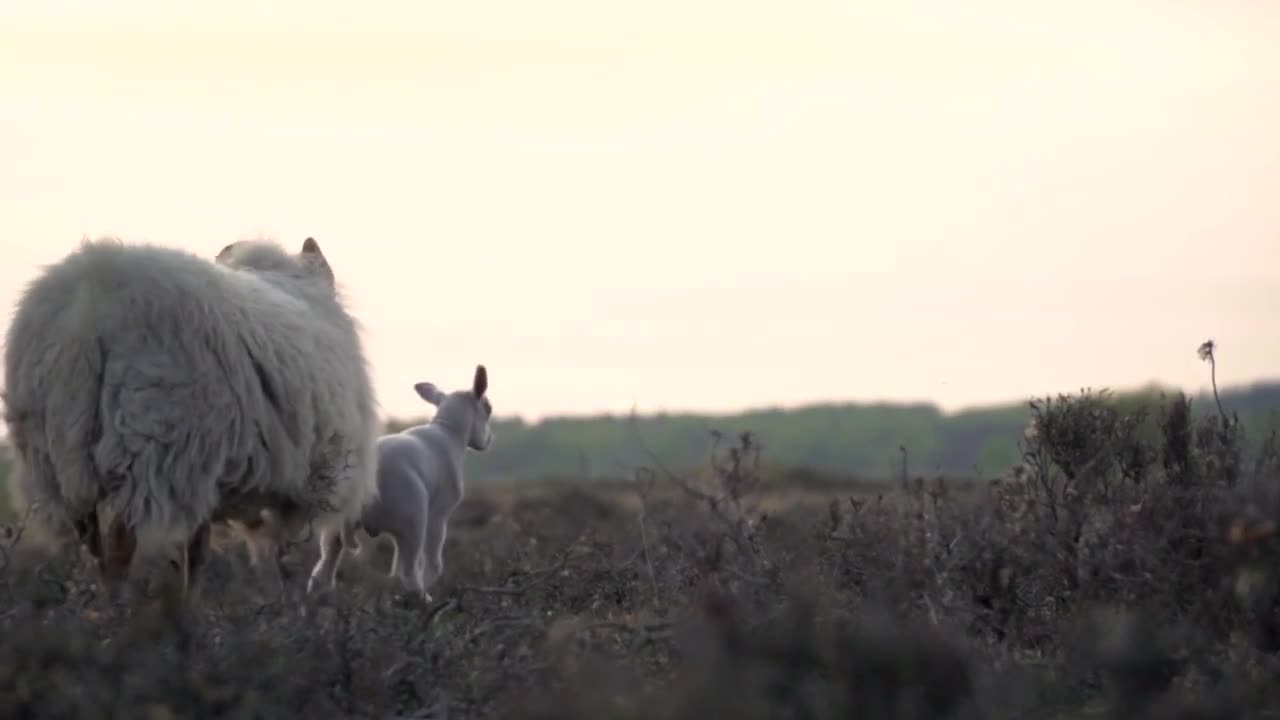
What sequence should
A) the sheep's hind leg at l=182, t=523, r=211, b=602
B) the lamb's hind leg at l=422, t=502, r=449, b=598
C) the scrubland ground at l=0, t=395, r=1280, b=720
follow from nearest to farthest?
the scrubland ground at l=0, t=395, r=1280, b=720 → the sheep's hind leg at l=182, t=523, r=211, b=602 → the lamb's hind leg at l=422, t=502, r=449, b=598

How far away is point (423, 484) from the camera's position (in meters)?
11.6

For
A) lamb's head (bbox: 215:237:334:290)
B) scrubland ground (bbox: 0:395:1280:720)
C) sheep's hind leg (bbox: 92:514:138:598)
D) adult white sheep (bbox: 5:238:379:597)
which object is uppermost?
lamb's head (bbox: 215:237:334:290)

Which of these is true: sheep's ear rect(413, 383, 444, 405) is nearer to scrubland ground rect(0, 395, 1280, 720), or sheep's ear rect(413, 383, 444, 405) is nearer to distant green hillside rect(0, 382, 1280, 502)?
scrubland ground rect(0, 395, 1280, 720)

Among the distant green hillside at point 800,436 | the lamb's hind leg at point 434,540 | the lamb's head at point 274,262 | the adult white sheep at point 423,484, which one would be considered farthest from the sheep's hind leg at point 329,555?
the distant green hillside at point 800,436

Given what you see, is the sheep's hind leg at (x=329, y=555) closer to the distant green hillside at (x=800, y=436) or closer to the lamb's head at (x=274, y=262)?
the lamb's head at (x=274, y=262)

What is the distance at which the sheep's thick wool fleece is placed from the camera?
8.52m

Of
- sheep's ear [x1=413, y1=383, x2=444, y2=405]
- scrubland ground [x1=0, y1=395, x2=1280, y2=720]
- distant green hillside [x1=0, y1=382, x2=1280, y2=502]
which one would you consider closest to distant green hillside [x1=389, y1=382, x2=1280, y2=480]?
distant green hillside [x1=0, y1=382, x2=1280, y2=502]

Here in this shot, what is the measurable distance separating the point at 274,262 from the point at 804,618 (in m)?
6.45

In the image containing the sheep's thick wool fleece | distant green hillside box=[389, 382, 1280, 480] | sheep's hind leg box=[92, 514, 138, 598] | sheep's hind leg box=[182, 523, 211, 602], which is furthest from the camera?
distant green hillside box=[389, 382, 1280, 480]

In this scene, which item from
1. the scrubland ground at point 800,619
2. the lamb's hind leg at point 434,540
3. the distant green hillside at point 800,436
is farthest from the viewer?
the distant green hillside at point 800,436

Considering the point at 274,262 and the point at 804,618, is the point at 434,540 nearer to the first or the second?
the point at 274,262

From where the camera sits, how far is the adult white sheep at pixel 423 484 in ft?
37.0

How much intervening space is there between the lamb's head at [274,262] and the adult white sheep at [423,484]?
1.08 metres

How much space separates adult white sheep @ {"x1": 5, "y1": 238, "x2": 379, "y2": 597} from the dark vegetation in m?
0.36
